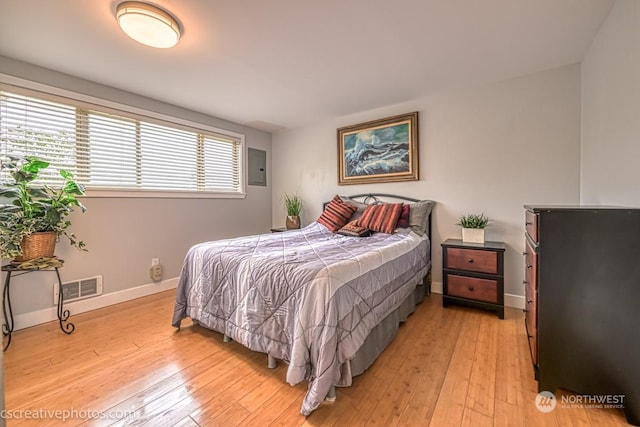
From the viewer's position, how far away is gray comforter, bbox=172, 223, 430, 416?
1.47 metres

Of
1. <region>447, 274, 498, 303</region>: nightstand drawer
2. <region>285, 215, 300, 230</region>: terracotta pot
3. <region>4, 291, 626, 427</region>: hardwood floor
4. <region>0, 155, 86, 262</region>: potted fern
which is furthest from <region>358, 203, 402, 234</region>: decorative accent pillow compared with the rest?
<region>0, 155, 86, 262</region>: potted fern

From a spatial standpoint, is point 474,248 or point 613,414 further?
point 474,248

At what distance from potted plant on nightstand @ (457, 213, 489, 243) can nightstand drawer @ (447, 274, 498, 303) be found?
40 cm

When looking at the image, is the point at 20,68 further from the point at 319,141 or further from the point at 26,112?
Answer: the point at 319,141

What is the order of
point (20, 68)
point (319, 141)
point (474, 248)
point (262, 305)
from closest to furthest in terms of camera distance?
1. point (262, 305)
2. point (20, 68)
3. point (474, 248)
4. point (319, 141)

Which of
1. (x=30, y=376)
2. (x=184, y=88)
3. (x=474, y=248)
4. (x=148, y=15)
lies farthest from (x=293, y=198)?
(x=30, y=376)

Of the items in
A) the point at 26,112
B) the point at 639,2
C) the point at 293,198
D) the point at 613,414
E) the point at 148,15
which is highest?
the point at 148,15

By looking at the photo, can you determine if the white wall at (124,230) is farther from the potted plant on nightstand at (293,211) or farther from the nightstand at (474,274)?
the nightstand at (474,274)

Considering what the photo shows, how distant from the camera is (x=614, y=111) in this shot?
5.87 ft

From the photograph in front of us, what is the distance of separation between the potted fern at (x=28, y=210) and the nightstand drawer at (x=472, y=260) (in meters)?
3.45

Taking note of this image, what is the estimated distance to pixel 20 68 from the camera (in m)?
2.41

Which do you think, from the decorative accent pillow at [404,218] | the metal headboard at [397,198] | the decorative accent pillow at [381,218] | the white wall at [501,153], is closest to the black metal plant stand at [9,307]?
the decorative accent pillow at [381,218]

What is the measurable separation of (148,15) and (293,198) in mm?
3046

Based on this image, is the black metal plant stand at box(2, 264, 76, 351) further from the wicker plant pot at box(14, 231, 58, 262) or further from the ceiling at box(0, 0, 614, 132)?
the ceiling at box(0, 0, 614, 132)
